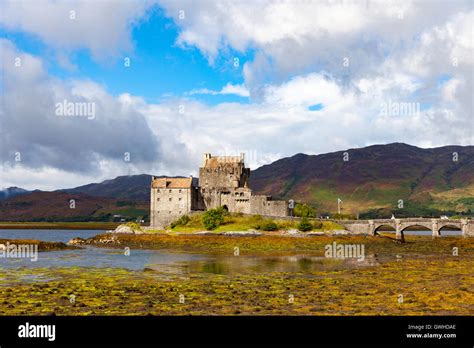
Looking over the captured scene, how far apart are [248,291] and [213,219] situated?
58741 mm

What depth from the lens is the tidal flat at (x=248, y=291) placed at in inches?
1016

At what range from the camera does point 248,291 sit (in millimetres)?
31766

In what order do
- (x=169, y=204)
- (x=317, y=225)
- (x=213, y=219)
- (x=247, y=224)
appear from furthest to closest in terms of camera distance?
(x=169, y=204)
(x=213, y=219)
(x=247, y=224)
(x=317, y=225)

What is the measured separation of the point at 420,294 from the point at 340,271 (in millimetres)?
12884

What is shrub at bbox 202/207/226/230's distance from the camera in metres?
89.8

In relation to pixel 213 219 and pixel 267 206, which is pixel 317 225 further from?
pixel 213 219

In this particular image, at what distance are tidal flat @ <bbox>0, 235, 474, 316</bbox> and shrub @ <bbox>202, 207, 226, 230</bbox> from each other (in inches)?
1715

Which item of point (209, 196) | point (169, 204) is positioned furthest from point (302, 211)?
point (169, 204)

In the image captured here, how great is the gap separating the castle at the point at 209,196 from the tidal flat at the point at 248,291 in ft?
165

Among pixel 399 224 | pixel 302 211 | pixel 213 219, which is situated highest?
pixel 302 211

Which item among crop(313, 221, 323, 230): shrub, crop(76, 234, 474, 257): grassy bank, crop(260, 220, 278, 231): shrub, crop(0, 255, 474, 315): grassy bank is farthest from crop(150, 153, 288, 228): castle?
crop(0, 255, 474, 315): grassy bank
